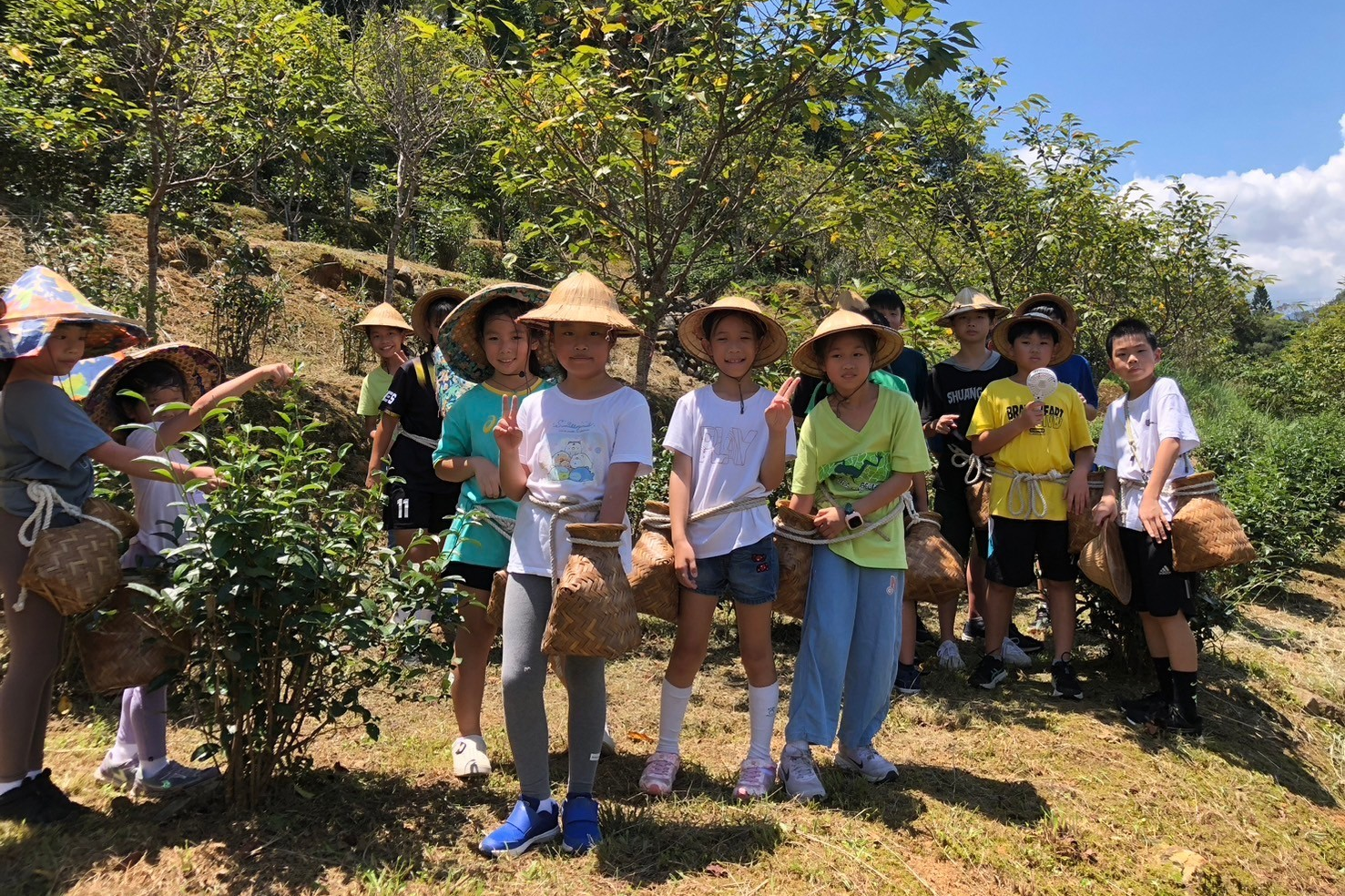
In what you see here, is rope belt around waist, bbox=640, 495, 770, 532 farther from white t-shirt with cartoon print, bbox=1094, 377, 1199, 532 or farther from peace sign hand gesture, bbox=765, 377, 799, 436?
white t-shirt with cartoon print, bbox=1094, 377, 1199, 532

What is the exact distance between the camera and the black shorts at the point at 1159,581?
3861mm

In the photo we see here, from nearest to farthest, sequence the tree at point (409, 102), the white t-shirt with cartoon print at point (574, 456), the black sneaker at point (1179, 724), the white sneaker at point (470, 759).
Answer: the white t-shirt with cartoon print at point (574, 456)
the white sneaker at point (470, 759)
the black sneaker at point (1179, 724)
the tree at point (409, 102)

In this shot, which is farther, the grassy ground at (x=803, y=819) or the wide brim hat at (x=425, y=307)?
the wide brim hat at (x=425, y=307)

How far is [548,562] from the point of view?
2.76 metres

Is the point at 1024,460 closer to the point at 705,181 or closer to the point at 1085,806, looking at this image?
the point at 1085,806

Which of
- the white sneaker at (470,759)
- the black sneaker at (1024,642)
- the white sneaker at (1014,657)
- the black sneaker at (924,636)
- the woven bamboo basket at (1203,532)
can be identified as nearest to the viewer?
the white sneaker at (470,759)

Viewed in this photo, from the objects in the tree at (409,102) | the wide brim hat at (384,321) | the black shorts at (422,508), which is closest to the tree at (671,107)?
the wide brim hat at (384,321)

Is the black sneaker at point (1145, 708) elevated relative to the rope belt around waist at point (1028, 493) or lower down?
lower down

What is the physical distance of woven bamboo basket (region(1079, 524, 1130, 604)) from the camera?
156 inches

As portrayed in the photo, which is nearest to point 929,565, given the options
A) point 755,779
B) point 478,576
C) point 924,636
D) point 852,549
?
point 852,549

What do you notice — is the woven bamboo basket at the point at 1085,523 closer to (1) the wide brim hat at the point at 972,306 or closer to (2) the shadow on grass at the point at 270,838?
(1) the wide brim hat at the point at 972,306

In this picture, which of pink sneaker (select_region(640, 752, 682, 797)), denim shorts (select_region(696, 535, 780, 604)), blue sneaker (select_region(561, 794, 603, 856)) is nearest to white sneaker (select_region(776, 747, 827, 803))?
pink sneaker (select_region(640, 752, 682, 797))

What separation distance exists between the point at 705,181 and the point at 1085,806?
3633 mm

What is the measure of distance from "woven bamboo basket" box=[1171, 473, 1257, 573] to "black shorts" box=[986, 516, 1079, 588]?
1.79 feet
